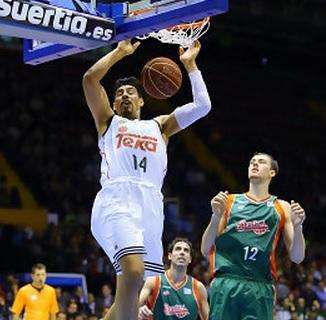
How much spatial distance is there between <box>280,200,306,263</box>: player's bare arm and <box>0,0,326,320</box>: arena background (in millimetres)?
8181

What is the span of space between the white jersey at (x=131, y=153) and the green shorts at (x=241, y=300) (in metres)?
0.98

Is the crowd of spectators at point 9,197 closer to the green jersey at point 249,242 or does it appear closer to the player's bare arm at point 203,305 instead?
the player's bare arm at point 203,305

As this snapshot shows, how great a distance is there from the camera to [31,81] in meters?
24.8

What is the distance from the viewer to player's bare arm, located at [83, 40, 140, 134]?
711 centimetres

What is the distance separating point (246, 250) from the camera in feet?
24.2

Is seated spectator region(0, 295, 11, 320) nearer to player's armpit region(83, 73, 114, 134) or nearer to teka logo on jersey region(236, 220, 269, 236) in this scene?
teka logo on jersey region(236, 220, 269, 236)

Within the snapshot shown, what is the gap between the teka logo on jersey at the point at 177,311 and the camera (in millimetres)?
9141

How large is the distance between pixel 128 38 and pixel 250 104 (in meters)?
20.7

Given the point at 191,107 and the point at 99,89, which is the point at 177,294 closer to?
the point at 191,107

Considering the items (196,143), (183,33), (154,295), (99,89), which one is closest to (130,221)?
(99,89)

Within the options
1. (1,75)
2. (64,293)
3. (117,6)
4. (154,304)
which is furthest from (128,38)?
(1,75)

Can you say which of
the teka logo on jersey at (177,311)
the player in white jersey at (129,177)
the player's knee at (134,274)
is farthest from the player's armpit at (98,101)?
the teka logo on jersey at (177,311)

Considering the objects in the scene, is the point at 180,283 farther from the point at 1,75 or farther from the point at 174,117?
the point at 1,75

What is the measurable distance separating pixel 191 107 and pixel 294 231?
1.23m
